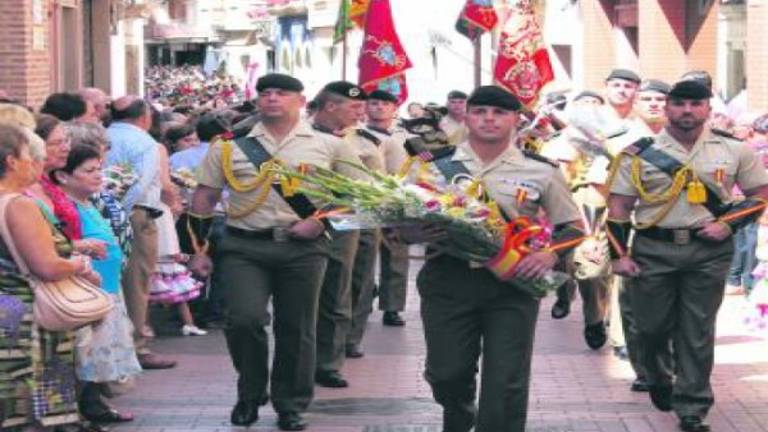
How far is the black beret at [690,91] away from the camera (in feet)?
34.0

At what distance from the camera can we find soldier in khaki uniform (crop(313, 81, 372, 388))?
12.2 m

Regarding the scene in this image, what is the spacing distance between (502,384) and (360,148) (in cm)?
502

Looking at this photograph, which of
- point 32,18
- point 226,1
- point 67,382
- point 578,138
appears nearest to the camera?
point 67,382

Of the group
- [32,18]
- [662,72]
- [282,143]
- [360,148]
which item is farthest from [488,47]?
[282,143]

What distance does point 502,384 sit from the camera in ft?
28.3

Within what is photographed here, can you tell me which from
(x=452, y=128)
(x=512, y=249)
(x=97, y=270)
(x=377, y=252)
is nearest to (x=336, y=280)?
(x=377, y=252)

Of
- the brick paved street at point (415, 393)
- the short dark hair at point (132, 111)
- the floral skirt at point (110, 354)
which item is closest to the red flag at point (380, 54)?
the brick paved street at point (415, 393)

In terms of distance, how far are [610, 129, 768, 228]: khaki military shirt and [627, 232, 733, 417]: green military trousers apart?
14 cm

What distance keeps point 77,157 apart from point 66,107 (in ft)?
6.69

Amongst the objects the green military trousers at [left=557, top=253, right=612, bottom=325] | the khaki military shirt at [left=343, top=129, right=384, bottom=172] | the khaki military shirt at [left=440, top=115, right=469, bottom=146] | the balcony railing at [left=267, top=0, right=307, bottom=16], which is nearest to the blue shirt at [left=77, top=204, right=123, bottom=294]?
the khaki military shirt at [left=343, top=129, right=384, bottom=172]

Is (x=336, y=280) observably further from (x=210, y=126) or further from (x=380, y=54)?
(x=380, y=54)

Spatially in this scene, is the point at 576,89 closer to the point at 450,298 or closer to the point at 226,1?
the point at 450,298

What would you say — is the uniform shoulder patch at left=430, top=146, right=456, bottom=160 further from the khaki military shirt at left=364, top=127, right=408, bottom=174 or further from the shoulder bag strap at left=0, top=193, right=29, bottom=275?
the khaki military shirt at left=364, top=127, right=408, bottom=174

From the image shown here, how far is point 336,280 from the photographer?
12234 mm
